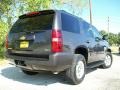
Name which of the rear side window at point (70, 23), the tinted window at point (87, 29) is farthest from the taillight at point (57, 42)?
the tinted window at point (87, 29)

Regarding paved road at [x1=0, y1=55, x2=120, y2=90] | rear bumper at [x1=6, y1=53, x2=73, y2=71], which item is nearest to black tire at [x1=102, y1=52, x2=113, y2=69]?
paved road at [x1=0, y1=55, x2=120, y2=90]

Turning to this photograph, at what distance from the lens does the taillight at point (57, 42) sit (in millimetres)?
5726

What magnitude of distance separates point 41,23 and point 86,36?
182cm

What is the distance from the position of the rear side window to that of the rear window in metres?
0.37

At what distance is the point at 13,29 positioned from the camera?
22.7ft

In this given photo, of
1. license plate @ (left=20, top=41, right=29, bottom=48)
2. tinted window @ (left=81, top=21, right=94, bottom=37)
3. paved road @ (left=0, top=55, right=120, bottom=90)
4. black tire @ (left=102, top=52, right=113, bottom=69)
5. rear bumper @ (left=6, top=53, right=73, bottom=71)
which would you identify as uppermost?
tinted window @ (left=81, top=21, right=94, bottom=37)

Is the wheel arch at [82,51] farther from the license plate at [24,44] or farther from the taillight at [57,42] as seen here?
the license plate at [24,44]

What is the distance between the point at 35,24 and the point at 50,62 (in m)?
1.27

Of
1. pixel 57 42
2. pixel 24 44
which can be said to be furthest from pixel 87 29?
pixel 24 44

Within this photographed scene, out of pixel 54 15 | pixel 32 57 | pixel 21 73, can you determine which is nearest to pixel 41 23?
pixel 54 15

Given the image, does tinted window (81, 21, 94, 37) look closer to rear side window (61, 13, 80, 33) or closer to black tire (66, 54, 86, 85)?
rear side window (61, 13, 80, 33)

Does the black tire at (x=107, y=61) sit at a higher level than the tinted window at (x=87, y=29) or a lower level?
lower

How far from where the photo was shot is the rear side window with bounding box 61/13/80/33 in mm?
6242

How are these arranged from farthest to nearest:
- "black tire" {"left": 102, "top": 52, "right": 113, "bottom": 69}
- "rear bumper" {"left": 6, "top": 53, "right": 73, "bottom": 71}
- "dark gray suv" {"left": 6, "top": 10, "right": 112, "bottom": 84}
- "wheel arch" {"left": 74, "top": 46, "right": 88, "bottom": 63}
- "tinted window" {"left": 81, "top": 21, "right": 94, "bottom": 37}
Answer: "black tire" {"left": 102, "top": 52, "right": 113, "bottom": 69} → "tinted window" {"left": 81, "top": 21, "right": 94, "bottom": 37} → "wheel arch" {"left": 74, "top": 46, "right": 88, "bottom": 63} → "dark gray suv" {"left": 6, "top": 10, "right": 112, "bottom": 84} → "rear bumper" {"left": 6, "top": 53, "right": 73, "bottom": 71}
